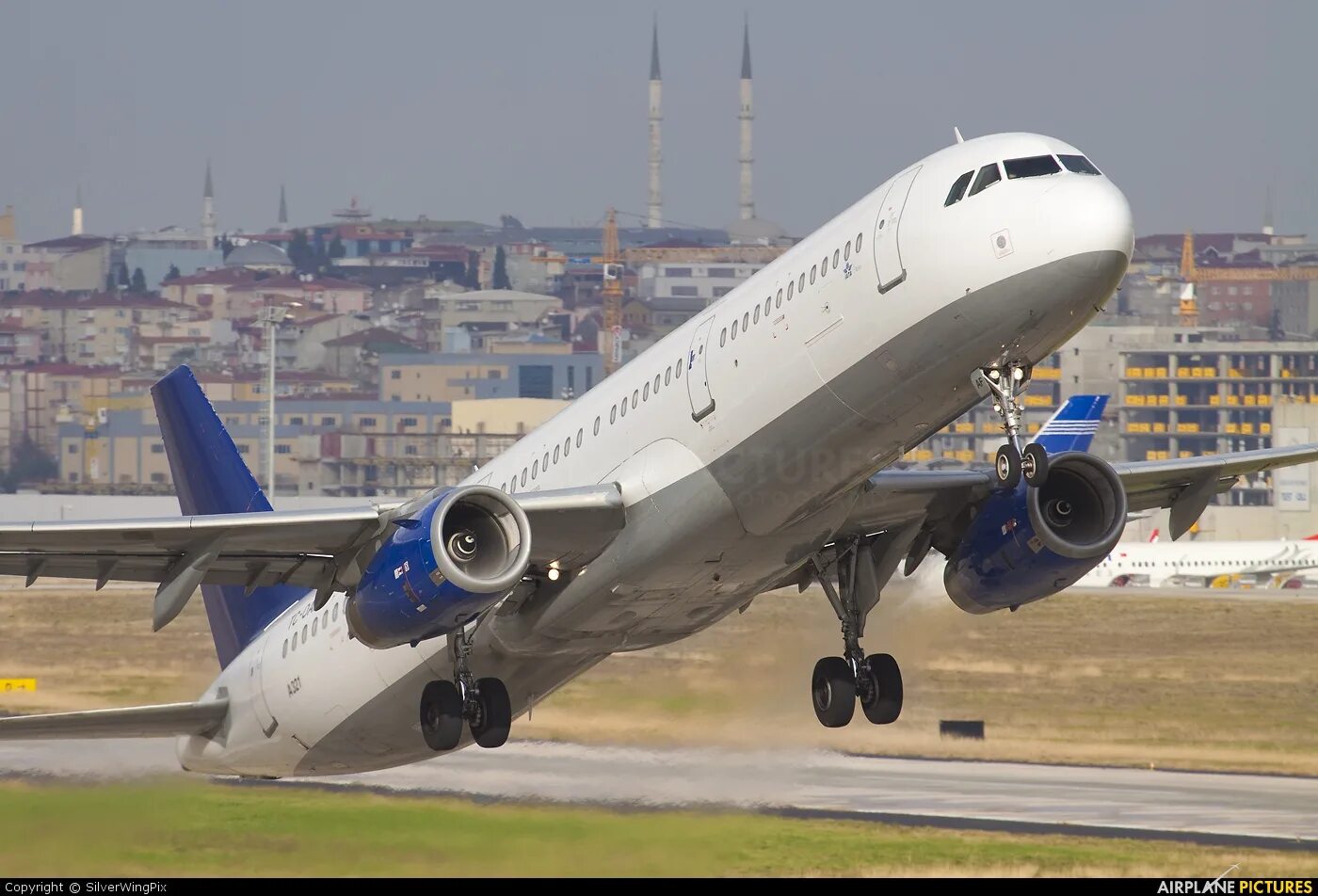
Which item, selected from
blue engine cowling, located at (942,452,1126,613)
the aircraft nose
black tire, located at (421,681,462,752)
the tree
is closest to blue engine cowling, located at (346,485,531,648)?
black tire, located at (421,681,462,752)

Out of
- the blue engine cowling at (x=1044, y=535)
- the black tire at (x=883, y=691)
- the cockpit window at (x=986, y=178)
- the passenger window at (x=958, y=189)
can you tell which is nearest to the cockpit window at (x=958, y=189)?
the passenger window at (x=958, y=189)

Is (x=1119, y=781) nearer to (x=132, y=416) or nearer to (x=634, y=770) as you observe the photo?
(x=634, y=770)

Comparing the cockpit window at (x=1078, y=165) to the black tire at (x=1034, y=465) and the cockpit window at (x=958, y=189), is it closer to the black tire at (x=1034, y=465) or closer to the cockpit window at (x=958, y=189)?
the cockpit window at (x=958, y=189)

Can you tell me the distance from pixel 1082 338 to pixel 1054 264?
140m

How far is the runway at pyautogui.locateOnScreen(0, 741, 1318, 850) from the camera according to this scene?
33.1 metres

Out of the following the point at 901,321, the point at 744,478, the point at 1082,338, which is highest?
the point at 1082,338

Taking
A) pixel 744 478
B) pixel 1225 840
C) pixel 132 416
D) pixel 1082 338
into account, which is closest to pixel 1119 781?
pixel 1225 840

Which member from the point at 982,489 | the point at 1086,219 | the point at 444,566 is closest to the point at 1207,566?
the point at 982,489

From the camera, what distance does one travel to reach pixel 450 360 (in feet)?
627

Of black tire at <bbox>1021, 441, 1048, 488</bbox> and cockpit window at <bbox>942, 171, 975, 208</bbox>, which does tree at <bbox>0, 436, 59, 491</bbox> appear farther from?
black tire at <bbox>1021, 441, 1048, 488</bbox>

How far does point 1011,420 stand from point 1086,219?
238 centimetres

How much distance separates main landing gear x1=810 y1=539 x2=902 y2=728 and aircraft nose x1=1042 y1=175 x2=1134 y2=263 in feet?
24.3

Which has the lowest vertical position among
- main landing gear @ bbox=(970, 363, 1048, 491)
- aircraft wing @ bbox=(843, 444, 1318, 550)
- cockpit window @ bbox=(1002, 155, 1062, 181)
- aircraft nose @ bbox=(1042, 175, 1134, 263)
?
aircraft wing @ bbox=(843, 444, 1318, 550)

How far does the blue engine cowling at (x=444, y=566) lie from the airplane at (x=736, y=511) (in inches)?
1.5
